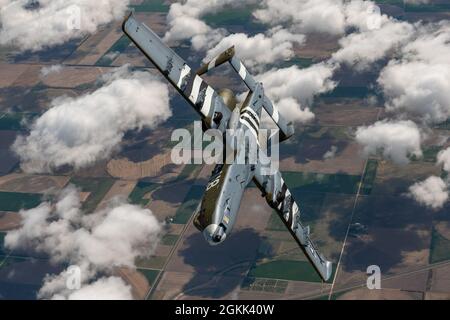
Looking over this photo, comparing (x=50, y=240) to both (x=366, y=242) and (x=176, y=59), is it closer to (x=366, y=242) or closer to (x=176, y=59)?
(x=366, y=242)

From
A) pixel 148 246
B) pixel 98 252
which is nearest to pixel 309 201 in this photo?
pixel 148 246

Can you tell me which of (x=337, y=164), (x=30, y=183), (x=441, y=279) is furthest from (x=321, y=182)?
(x=30, y=183)

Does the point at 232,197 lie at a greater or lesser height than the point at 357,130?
greater

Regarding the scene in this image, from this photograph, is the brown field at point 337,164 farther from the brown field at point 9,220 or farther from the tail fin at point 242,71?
the tail fin at point 242,71

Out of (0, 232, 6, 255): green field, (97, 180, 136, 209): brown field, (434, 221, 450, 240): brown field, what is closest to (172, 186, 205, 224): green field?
(97, 180, 136, 209): brown field

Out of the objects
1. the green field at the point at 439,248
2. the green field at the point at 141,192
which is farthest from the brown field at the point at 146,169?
the green field at the point at 439,248

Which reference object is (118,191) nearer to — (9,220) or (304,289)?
(9,220)
